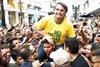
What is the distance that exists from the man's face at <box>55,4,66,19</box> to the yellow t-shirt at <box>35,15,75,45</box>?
243 millimetres

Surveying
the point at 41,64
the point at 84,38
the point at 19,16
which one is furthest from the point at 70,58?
the point at 19,16

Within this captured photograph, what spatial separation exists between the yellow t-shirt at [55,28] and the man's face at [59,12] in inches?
9.6

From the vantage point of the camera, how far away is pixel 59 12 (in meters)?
6.40

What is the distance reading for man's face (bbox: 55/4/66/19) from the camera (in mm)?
6344

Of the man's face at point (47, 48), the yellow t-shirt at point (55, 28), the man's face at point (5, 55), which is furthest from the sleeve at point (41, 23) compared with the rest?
the man's face at point (47, 48)

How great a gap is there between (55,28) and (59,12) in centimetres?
41

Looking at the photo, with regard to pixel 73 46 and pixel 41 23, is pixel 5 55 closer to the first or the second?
pixel 41 23

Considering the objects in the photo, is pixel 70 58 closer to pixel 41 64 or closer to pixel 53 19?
pixel 41 64

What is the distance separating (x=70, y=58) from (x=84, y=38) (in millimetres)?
4369

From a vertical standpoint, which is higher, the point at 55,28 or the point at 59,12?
the point at 59,12

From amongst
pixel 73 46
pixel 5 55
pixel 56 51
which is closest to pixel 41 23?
pixel 5 55

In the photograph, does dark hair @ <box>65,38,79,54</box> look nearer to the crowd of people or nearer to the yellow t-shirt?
the crowd of people

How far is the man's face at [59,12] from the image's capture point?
634 centimetres

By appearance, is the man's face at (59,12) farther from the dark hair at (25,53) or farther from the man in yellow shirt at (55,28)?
the dark hair at (25,53)
